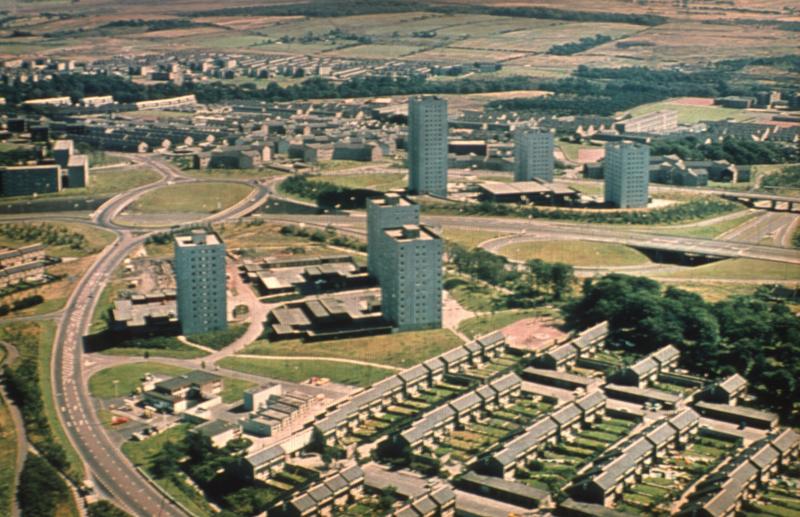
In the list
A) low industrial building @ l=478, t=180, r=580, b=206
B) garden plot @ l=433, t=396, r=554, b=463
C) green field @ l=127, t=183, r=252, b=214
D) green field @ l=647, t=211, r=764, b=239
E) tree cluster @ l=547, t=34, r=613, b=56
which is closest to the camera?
garden plot @ l=433, t=396, r=554, b=463

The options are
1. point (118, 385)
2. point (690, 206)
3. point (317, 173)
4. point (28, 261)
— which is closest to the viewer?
point (118, 385)

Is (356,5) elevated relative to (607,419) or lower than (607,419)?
elevated

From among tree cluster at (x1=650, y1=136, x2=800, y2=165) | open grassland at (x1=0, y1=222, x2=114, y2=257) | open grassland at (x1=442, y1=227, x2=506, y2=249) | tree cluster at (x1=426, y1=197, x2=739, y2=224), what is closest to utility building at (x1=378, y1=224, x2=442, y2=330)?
open grassland at (x1=442, y1=227, x2=506, y2=249)

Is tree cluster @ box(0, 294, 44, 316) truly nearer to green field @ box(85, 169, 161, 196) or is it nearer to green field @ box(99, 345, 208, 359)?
green field @ box(99, 345, 208, 359)

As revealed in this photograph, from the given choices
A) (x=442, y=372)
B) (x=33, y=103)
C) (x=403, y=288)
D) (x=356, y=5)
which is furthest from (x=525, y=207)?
(x=356, y=5)

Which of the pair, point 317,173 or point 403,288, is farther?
point 317,173

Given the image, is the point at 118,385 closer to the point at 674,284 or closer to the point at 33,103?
the point at 674,284

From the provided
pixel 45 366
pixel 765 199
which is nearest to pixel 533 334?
pixel 45 366
